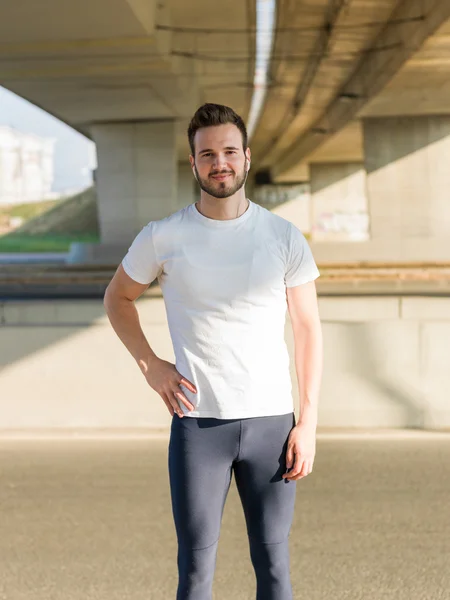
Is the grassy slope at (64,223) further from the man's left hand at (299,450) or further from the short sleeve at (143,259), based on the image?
the man's left hand at (299,450)

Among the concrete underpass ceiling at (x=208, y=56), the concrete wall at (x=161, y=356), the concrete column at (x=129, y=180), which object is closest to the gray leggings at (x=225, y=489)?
the concrete wall at (x=161, y=356)

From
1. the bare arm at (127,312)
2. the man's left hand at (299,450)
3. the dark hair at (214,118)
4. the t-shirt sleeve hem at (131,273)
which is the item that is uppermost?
the dark hair at (214,118)

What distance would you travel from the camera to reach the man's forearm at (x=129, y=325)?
10.6 feet

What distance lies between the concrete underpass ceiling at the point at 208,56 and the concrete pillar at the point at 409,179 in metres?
1.35

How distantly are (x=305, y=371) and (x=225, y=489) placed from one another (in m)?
0.46

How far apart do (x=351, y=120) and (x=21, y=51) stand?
51.9ft

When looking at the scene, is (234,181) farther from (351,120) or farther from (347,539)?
(351,120)

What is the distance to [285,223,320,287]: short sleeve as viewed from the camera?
303cm

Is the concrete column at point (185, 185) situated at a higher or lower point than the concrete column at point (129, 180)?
higher

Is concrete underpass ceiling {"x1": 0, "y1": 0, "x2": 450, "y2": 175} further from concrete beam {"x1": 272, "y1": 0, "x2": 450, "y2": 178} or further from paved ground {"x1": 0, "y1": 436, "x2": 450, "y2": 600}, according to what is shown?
paved ground {"x1": 0, "y1": 436, "x2": 450, "y2": 600}

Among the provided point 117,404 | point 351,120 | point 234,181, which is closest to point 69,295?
point 117,404

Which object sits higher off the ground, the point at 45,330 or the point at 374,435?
the point at 45,330

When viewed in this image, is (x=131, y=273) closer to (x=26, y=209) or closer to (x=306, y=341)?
(x=306, y=341)

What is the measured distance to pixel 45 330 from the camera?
322 inches
